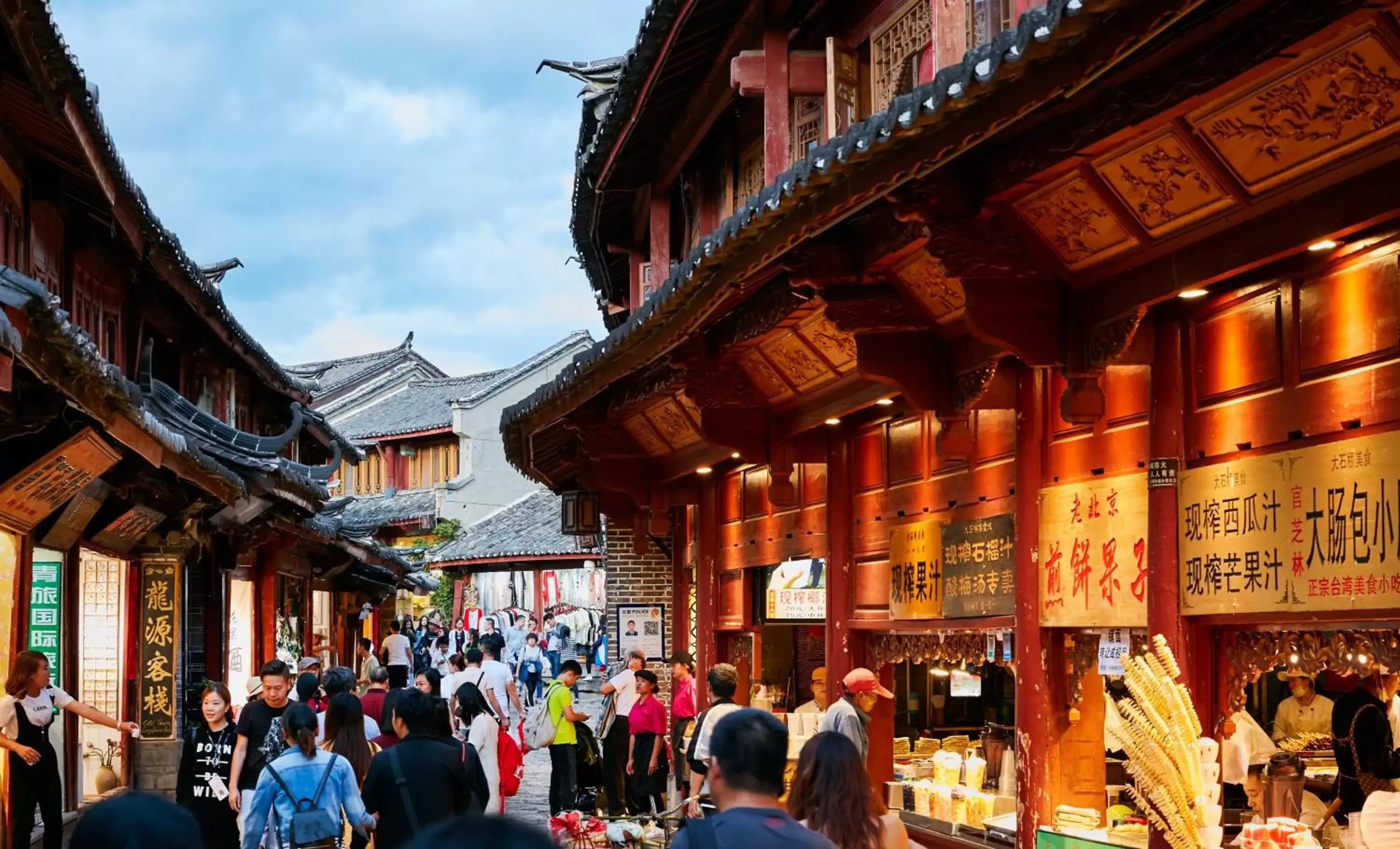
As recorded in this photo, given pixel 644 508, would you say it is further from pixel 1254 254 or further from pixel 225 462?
pixel 1254 254

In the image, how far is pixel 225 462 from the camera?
1717 cm

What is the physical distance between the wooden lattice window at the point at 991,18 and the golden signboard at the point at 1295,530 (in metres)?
2.97

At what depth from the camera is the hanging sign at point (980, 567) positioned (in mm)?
10289

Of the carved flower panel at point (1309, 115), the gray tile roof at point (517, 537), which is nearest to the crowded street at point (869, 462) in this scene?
the carved flower panel at point (1309, 115)

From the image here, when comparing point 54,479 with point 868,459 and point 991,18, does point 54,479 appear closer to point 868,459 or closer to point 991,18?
point 868,459

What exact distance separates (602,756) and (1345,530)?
11.4 m

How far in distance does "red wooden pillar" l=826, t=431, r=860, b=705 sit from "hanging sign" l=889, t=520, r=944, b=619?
3.06 feet

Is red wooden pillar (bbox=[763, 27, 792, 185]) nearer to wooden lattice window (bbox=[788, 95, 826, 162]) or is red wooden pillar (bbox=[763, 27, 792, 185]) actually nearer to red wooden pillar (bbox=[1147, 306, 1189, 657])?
wooden lattice window (bbox=[788, 95, 826, 162])

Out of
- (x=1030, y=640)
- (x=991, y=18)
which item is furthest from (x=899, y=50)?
(x=1030, y=640)

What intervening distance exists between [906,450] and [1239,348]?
4.35m

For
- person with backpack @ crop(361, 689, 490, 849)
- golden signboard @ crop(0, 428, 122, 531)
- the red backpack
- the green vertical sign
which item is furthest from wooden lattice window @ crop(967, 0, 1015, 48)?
the green vertical sign

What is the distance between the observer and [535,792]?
72.0ft

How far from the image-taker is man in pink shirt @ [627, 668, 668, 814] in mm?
16625

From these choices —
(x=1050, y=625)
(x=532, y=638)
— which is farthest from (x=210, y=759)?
(x=532, y=638)
